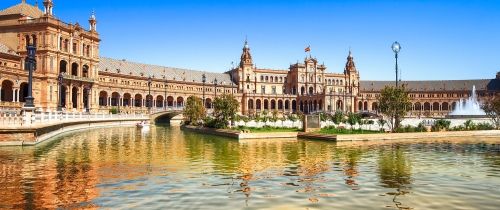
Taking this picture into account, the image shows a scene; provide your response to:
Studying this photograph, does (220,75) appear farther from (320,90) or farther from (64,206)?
(64,206)

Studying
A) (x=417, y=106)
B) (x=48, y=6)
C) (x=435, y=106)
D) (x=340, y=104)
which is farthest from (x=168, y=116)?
(x=435, y=106)

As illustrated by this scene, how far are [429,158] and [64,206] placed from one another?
1963 cm

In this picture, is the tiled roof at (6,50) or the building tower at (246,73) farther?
the building tower at (246,73)

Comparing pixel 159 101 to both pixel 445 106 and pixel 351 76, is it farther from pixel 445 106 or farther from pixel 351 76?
pixel 445 106

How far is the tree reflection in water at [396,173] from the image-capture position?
46.8 ft

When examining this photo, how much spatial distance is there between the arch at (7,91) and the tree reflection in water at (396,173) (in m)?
66.1

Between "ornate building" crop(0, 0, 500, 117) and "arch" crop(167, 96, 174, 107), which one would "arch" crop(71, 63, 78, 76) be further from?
"arch" crop(167, 96, 174, 107)

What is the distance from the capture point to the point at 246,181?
15.9 metres

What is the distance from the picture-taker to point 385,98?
43.8 metres

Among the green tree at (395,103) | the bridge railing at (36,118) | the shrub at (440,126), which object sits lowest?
the shrub at (440,126)

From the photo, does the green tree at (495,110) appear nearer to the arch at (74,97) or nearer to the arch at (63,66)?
the arch at (63,66)

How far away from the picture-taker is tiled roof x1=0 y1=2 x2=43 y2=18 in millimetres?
81463

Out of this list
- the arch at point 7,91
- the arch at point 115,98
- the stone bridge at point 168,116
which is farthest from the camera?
the arch at point 115,98

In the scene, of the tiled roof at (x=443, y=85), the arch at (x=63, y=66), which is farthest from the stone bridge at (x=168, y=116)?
Answer: the tiled roof at (x=443, y=85)
